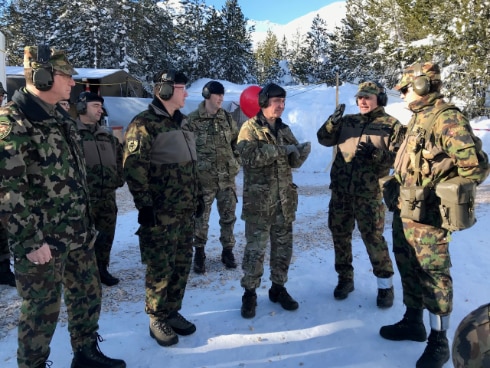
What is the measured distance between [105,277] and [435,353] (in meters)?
3.55

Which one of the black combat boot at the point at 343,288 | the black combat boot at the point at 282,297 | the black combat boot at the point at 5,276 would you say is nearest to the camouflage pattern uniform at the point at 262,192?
the black combat boot at the point at 282,297

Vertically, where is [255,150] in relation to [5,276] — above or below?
above

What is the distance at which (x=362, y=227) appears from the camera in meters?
3.81

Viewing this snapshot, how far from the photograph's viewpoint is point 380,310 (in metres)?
3.76

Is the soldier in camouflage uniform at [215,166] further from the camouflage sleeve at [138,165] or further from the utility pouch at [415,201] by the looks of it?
the utility pouch at [415,201]

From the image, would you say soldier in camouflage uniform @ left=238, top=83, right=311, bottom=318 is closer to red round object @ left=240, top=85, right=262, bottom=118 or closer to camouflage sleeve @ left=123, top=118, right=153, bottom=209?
camouflage sleeve @ left=123, top=118, right=153, bottom=209

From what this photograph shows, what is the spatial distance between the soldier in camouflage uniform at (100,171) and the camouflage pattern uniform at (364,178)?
2.54m

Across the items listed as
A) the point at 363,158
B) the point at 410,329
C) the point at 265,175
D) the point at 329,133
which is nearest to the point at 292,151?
the point at 265,175

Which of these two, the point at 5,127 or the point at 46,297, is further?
the point at 46,297

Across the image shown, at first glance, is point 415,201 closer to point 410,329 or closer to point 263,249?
point 410,329

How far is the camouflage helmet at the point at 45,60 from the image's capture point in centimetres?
249

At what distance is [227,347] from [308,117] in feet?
66.5

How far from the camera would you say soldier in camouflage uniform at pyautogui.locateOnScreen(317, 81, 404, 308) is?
12.3 ft

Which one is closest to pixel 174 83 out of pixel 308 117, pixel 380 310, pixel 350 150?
pixel 350 150
